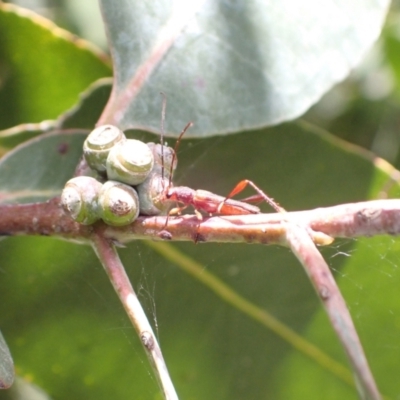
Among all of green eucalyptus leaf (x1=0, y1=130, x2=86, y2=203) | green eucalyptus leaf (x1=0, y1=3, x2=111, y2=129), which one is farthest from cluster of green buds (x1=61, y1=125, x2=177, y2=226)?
green eucalyptus leaf (x1=0, y1=3, x2=111, y2=129)

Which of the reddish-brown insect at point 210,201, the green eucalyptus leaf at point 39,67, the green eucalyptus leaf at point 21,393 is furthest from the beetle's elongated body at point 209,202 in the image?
the green eucalyptus leaf at point 21,393

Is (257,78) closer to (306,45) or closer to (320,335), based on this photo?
(306,45)

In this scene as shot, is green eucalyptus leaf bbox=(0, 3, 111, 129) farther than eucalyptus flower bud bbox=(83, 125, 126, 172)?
Yes

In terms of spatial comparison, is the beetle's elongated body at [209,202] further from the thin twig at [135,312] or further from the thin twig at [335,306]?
the thin twig at [335,306]

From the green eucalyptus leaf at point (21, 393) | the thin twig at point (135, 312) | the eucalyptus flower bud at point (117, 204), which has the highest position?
the eucalyptus flower bud at point (117, 204)

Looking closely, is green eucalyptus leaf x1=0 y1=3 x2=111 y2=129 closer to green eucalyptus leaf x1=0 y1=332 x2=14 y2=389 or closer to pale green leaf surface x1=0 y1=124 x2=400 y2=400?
pale green leaf surface x1=0 y1=124 x2=400 y2=400

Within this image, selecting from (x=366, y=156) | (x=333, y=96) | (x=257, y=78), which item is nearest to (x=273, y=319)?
(x=366, y=156)

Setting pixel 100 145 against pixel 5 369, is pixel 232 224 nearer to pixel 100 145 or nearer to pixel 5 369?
pixel 100 145
